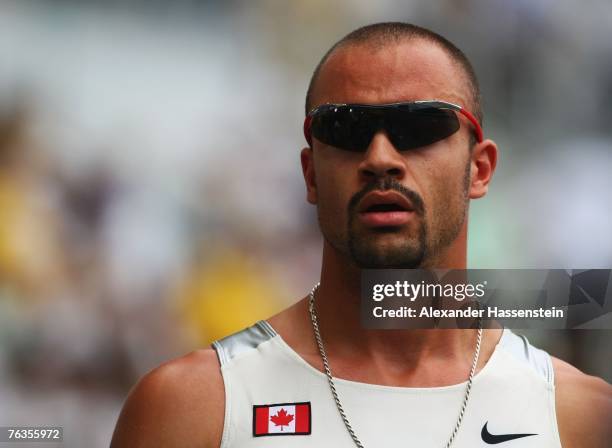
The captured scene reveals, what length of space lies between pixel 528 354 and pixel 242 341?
3.74 feet

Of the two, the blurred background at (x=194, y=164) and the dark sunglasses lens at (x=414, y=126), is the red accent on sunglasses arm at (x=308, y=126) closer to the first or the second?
the dark sunglasses lens at (x=414, y=126)

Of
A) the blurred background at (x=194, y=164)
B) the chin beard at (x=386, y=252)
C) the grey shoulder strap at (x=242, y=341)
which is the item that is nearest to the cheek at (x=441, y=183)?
the chin beard at (x=386, y=252)

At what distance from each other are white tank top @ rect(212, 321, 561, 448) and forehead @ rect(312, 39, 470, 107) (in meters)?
1.01

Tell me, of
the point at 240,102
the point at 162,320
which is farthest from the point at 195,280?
the point at 240,102

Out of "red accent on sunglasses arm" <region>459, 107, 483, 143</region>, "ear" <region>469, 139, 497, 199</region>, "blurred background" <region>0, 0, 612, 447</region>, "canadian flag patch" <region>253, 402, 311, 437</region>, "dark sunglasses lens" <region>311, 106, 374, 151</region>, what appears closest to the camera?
"canadian flag patch" <region>253, 402, 311, 437</region>

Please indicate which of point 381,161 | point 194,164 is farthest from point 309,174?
point 194,164

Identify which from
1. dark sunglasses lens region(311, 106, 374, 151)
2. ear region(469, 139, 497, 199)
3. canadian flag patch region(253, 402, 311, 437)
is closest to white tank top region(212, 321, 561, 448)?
canadian flag patch region(253, 402, 311, 437)

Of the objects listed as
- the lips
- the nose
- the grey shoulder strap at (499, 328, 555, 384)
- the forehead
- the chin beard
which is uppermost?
the forehead

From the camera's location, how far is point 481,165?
153 inches

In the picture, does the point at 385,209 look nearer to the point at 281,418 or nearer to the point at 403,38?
the point at 403,38

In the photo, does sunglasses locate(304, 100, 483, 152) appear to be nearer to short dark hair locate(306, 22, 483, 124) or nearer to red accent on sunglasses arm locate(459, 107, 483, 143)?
red accent on sunglasses arm locate(459, 107, 483, 143)

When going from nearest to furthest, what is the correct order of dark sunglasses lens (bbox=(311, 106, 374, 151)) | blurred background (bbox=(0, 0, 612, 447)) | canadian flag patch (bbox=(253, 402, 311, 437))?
canadian flag patch (bbox=(253, 402, 311, 437)), dark sunglasses lens (bbox=(311, 106, 374, 151)), blurred background (bbox=(0, 0, 612, 447))

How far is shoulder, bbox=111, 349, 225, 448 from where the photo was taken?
3463 millimetres

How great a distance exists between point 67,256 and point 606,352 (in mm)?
3263
